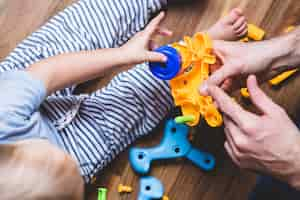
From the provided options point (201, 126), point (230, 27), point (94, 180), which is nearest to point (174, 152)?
point (201, 126)

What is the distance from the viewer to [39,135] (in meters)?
0.83

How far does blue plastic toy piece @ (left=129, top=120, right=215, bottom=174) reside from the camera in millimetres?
980

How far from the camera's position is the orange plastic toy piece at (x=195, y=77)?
30.6 inches

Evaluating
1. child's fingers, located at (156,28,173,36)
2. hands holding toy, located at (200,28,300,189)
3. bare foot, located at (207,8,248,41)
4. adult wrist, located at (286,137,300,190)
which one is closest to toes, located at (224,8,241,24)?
bare foot, located at (207,8,248,41)

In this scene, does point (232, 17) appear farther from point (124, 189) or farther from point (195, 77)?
point (124, 189)

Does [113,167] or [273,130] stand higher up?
[273,130]

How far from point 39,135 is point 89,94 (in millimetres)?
200

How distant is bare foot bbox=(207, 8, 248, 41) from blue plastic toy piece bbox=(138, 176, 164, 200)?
33 cm

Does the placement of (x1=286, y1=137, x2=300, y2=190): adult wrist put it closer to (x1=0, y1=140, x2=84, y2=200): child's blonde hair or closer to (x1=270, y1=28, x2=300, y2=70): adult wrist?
(x1=270, y1=28, x2=300, y2=70): adult wrist

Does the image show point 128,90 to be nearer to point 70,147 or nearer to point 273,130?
point 70,147

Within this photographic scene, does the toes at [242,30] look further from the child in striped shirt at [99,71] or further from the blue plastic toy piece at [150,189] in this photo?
the blue plastic toy piece at [150,189]

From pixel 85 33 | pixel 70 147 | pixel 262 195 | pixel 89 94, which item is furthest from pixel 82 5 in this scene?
pixel 262 195

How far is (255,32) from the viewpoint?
0.98 metres

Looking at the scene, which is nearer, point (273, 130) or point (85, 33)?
point (273, 130)
